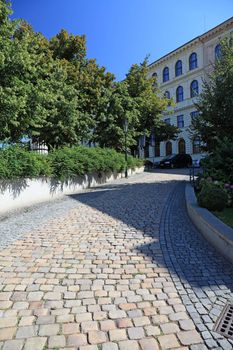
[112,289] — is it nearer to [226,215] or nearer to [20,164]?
[226,215]

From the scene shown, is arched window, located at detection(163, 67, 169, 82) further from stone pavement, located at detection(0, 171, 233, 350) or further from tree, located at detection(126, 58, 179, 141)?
stone pavement, located at detection(0, 171, 233, 350)

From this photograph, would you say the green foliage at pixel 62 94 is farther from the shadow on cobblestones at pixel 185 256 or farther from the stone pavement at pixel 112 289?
the stone pavement at pixel 112 289

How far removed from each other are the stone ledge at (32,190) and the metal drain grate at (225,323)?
7.11m

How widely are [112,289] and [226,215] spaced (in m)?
4.22

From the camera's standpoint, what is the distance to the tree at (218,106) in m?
13.8

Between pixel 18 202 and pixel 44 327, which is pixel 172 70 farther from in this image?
pixel 44 327

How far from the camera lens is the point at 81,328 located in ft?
9.59

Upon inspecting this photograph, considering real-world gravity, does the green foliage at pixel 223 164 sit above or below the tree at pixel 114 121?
below

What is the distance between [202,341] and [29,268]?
8.74 ft

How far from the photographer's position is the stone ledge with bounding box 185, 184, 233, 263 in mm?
4836

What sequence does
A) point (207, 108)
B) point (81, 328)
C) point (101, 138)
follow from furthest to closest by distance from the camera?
point (101, 138)
point (207, 108)
point (81, 328)

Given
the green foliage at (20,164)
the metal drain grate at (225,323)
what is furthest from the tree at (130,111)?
the metal drain grate at (225,323)

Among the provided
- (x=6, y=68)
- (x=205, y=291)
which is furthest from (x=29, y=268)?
(x=6, y=68)

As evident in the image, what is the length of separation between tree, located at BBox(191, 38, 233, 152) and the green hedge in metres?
5.58
